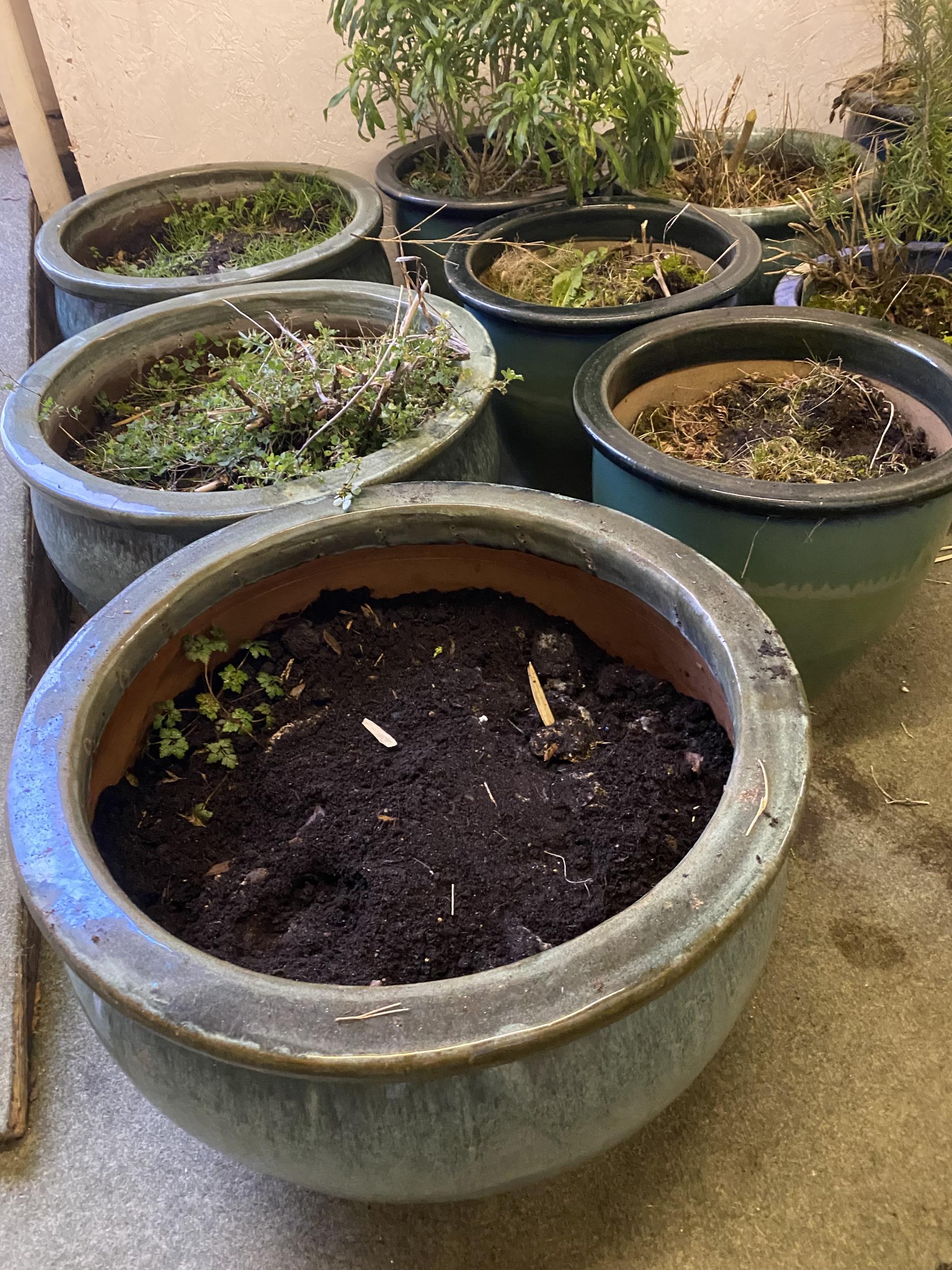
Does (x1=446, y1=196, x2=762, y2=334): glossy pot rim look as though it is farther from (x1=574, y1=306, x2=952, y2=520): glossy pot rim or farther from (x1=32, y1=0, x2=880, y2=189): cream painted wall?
(x1=32, y1=0, x2=880, y2=189): cream painted wall

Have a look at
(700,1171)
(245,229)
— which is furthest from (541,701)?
(245,229)

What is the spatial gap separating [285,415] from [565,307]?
2.43 feet

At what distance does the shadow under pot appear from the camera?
6.00 feet

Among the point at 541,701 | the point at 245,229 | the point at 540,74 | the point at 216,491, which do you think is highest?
the point at 540,74

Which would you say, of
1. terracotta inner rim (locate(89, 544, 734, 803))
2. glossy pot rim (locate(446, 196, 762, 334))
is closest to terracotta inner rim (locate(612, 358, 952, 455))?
glossy pot rim (locate(446, 196, 762, 334))

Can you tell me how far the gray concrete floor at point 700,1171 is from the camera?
1166 millimetres

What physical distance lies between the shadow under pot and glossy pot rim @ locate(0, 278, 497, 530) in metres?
0.23

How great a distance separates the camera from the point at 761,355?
5.90 feet

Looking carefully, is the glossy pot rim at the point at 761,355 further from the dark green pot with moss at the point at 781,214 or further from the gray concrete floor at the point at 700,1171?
the gray concrete floor at the point at 700,1171

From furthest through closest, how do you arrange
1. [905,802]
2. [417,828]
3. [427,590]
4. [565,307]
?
[565,307] → [905,802] → [427,590] → [417,828]

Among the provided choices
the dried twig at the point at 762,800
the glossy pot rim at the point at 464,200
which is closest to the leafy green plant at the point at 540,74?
the glossy pot rim at the point at 464,200

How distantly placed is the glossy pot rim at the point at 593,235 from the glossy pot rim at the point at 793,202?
0.11 metres

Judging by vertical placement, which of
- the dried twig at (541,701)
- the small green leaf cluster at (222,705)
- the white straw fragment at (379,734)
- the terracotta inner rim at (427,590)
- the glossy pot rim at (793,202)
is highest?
the glossy pot rim at (793,202)

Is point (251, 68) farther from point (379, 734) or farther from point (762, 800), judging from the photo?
point (762, 800)
